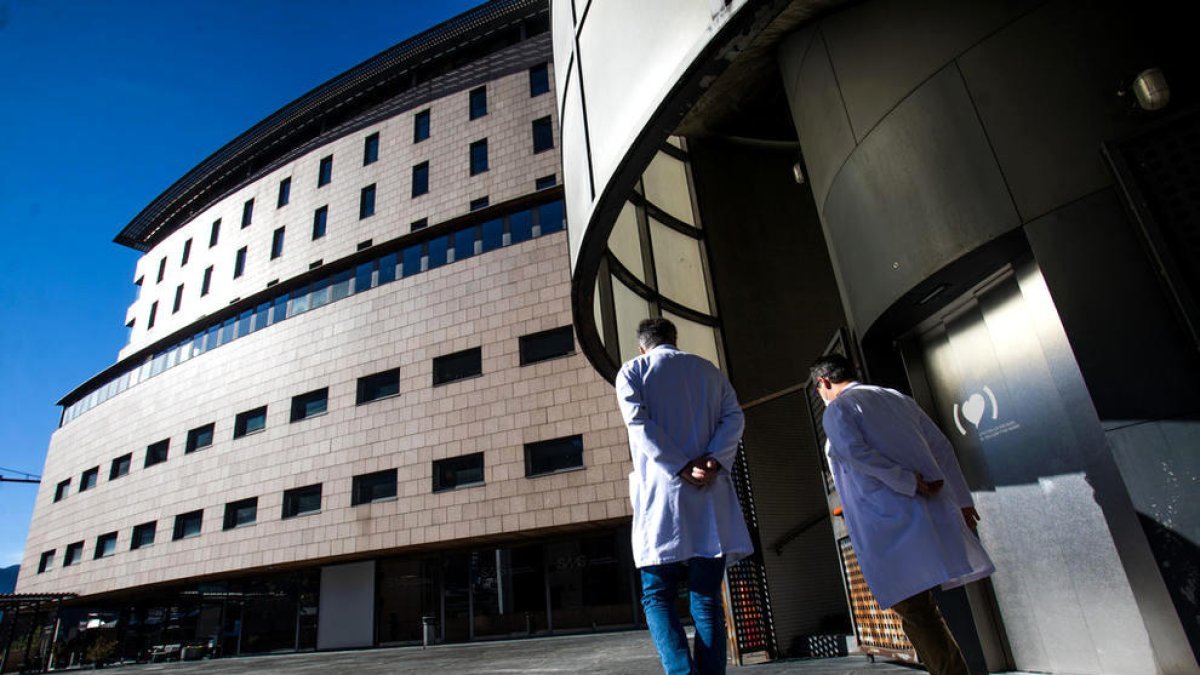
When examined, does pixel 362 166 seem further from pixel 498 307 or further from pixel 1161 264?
pixel 1161 264

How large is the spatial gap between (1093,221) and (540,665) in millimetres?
7194

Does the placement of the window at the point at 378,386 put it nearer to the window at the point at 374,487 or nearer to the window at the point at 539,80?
the window at the point at 374,487

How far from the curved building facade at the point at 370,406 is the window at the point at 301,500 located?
0.39 feet

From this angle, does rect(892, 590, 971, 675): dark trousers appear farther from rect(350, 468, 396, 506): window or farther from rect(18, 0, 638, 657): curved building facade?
rect(350, 468, 396, 506): window

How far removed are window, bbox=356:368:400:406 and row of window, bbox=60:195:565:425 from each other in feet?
11.8

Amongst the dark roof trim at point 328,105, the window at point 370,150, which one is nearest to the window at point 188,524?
the window at point 370,150

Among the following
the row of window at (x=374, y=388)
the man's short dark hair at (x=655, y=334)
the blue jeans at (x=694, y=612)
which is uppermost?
the row of window at (x=374, y=388)

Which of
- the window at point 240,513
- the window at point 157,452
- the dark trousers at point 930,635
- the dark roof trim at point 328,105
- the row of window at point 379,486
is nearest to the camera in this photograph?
the dark trousers at point 930,635

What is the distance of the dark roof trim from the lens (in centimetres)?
2562

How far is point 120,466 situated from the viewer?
28.0 m

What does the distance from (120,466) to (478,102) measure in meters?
23.0

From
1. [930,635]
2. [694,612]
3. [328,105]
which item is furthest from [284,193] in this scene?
[930,635]

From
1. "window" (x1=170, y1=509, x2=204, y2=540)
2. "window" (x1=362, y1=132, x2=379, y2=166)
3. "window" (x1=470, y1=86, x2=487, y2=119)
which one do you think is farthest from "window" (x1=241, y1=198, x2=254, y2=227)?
"window" (x1=170, y1=509, x2=204, y2=540)

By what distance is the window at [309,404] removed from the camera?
881 inches
